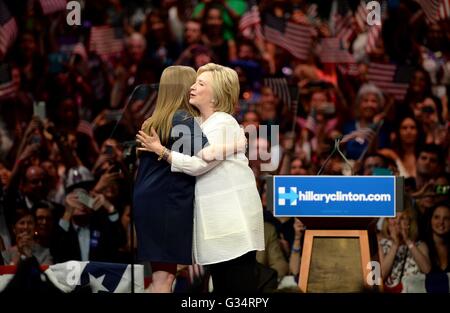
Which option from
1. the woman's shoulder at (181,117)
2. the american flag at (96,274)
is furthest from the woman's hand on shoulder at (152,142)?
the american flag at (96,274)

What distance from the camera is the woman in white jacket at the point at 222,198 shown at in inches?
223

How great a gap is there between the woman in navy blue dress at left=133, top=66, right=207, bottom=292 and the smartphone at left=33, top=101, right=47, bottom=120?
10.9 ft

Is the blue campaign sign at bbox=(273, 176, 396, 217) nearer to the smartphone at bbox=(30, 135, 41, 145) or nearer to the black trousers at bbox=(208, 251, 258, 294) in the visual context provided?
the black trousers at bbox=(208, 251, 258, 294)

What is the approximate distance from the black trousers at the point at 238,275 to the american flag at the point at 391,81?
356cm

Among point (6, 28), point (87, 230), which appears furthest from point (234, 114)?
point (6, 28)

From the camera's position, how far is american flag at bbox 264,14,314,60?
30.6 feet

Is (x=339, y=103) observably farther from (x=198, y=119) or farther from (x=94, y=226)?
(x=198, y=119)

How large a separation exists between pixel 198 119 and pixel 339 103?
3.35 metres

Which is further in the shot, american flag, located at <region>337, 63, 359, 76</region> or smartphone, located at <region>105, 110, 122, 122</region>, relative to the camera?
american flag, located at <region>337, 63, 359, 76</region>

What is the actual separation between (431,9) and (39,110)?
3.19 meters
